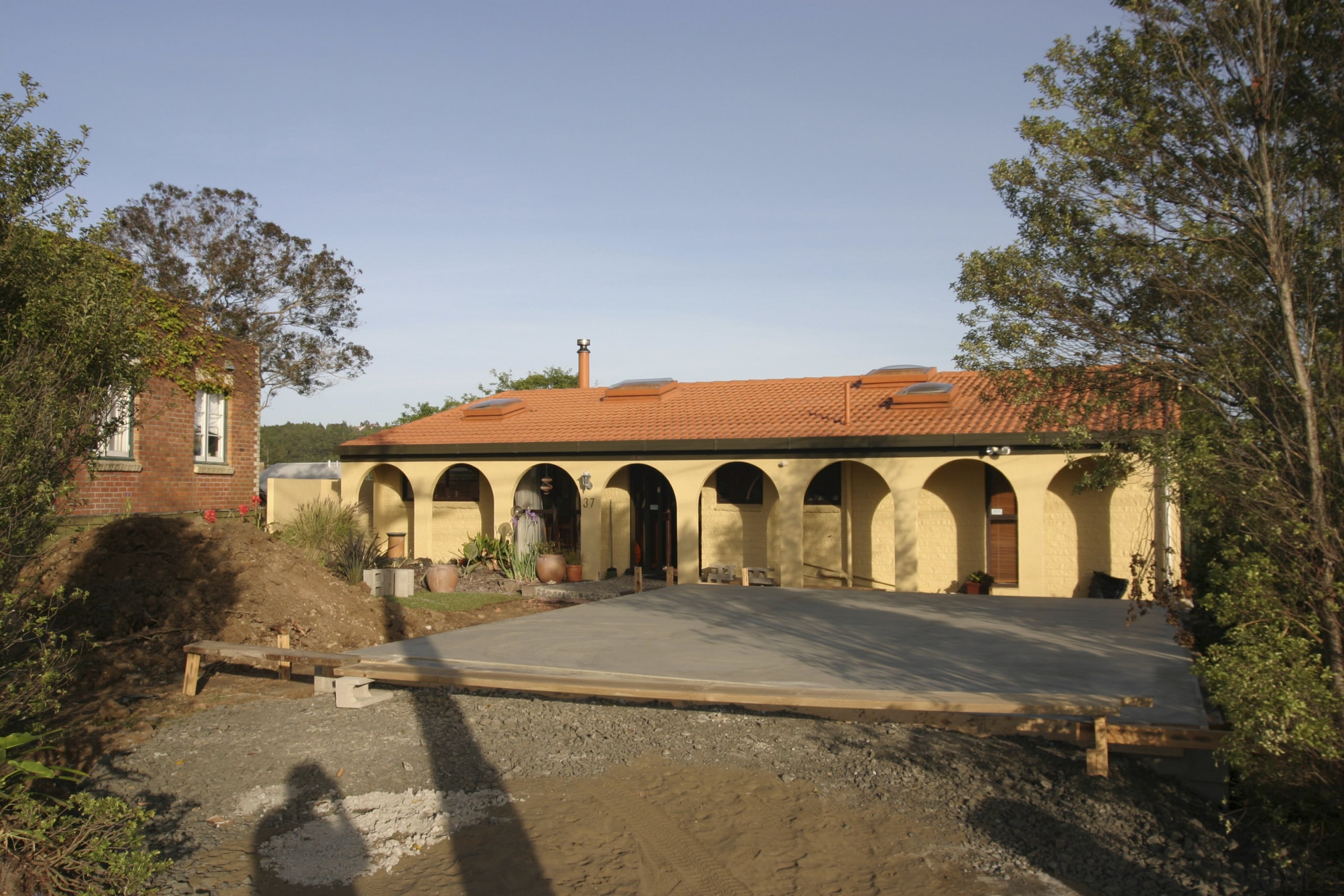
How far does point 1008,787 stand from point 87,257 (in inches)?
251

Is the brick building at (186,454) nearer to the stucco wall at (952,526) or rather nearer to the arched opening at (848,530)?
the arched opening at (848,530)

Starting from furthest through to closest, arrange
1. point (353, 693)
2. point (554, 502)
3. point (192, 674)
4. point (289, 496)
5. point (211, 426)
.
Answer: point (554, 502), point (289, 496), point (211, 426), point (192, 674), point (353, 693)

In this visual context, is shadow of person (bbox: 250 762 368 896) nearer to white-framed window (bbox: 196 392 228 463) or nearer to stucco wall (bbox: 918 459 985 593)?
white-framed window (bbox: 196 392 228 463)

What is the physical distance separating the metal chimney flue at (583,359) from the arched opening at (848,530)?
31.1 ft

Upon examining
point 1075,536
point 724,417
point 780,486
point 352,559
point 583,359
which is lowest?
point 352,559

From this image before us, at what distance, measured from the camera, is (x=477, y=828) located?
17.7 feet

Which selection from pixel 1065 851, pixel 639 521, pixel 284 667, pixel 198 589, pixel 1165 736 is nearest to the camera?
pixel 1065 851

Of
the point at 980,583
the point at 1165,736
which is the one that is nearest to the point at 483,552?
the point at 980,583

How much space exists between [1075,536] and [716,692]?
34.0 feet

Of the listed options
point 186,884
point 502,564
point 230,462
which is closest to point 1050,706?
point 186,884

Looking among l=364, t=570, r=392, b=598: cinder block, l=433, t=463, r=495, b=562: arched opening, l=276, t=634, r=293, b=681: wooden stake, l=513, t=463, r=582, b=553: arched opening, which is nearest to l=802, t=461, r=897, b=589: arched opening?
l=513, t=463, r=582, b=553: arched opening

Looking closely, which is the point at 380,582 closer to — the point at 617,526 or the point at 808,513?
the point at 617,526

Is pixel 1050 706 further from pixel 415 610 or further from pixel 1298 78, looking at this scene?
pixel 415 610

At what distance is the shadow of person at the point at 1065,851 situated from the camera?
4602 mm
